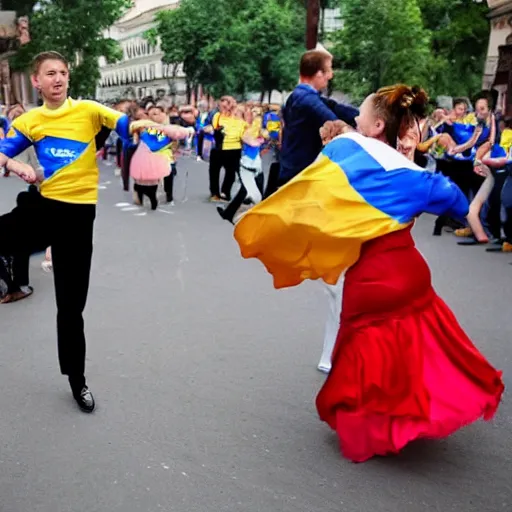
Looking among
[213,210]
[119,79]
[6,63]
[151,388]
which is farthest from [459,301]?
[119,79]

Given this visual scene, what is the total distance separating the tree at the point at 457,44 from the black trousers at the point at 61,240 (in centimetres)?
2497

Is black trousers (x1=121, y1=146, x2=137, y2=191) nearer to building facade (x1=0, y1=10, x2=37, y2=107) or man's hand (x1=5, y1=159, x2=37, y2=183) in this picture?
man's hand (x1=5, y1=159, x2=37, y2=183)

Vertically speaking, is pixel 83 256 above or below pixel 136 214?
above

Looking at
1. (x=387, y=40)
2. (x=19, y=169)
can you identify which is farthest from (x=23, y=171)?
(x=387, y=40)

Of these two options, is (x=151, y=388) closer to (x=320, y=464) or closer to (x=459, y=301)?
(x=320, y=464)

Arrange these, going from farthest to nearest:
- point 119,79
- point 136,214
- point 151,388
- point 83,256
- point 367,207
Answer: point 119,79 → point 136,214 → point 151,388 → point 83,256 → point 367,207

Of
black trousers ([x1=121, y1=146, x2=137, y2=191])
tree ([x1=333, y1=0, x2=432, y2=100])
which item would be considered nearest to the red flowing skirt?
black trousers ([x1=121, y1=146, x2=137, y2=191])

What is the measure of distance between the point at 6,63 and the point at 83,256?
36.4 metres

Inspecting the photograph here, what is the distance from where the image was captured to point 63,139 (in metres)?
3.96

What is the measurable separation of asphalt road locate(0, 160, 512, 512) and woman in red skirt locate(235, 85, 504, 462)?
25cm

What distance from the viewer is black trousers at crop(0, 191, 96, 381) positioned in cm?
389

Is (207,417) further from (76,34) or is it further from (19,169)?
(76,34)

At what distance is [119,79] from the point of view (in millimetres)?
103188

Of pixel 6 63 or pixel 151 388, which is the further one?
pixel 6 63
